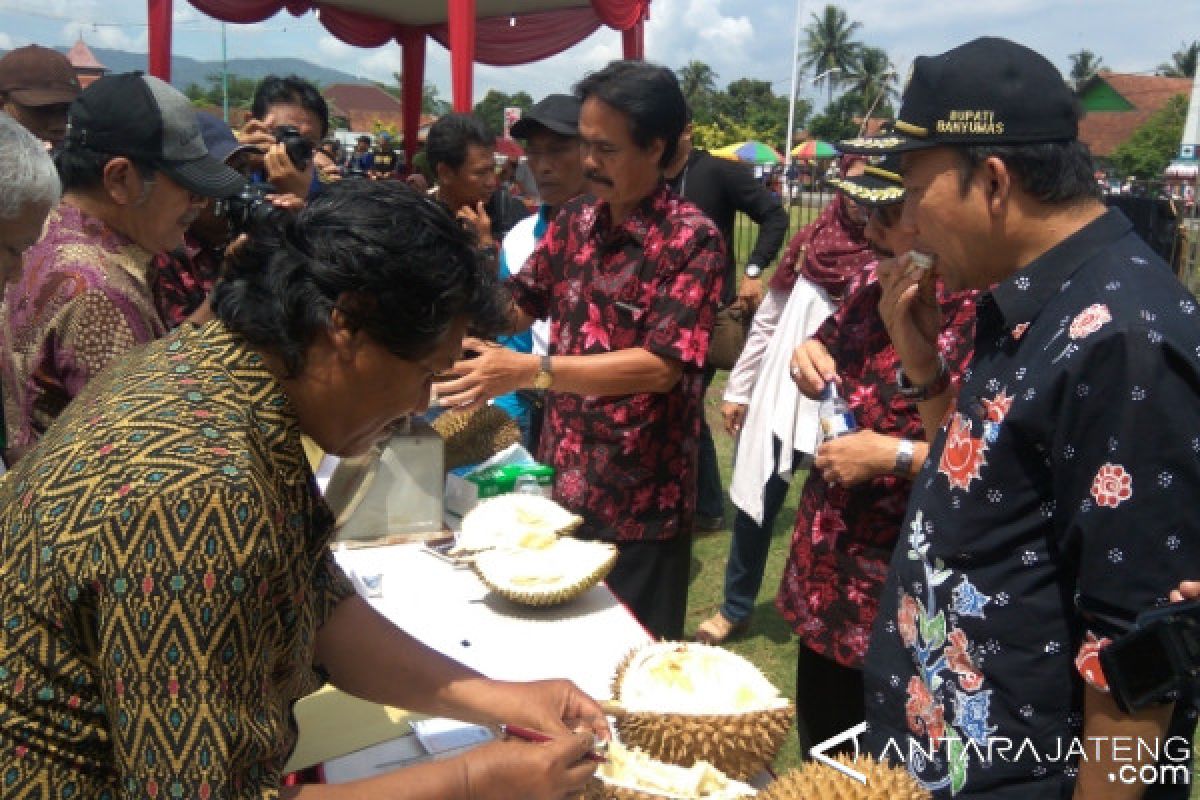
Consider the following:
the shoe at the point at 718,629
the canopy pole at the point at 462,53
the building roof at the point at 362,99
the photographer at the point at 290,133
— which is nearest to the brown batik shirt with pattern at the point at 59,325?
the photographer at the point at 290,133

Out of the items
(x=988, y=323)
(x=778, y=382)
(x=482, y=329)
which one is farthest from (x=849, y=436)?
(x=778, y=382)

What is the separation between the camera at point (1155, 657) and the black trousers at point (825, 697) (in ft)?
Answer: 3.55

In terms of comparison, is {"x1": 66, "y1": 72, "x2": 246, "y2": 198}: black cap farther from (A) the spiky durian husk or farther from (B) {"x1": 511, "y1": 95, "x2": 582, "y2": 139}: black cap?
(B) {"x1": 511, "y1": 95, "x2": 582, "y2": 139}: black cap

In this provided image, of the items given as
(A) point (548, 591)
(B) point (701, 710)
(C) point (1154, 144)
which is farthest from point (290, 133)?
(C) point (1154, 144)

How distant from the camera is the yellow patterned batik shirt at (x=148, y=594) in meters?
0.96

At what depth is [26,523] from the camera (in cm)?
101

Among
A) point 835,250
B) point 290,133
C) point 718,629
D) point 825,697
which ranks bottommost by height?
point 718,629

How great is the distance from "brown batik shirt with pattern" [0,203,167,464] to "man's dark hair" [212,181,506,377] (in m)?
1.24

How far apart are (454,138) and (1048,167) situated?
148 inches

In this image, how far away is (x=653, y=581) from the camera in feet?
8.92

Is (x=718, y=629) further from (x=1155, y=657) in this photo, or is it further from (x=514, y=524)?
(x=1155, y=657)

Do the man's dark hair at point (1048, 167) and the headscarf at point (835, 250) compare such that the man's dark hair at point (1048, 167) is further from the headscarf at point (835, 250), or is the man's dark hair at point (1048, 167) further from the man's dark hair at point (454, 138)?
the man's dark hair at point (454, 138)

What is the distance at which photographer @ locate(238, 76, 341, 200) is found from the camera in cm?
384

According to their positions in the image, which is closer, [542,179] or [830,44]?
[542,179]
